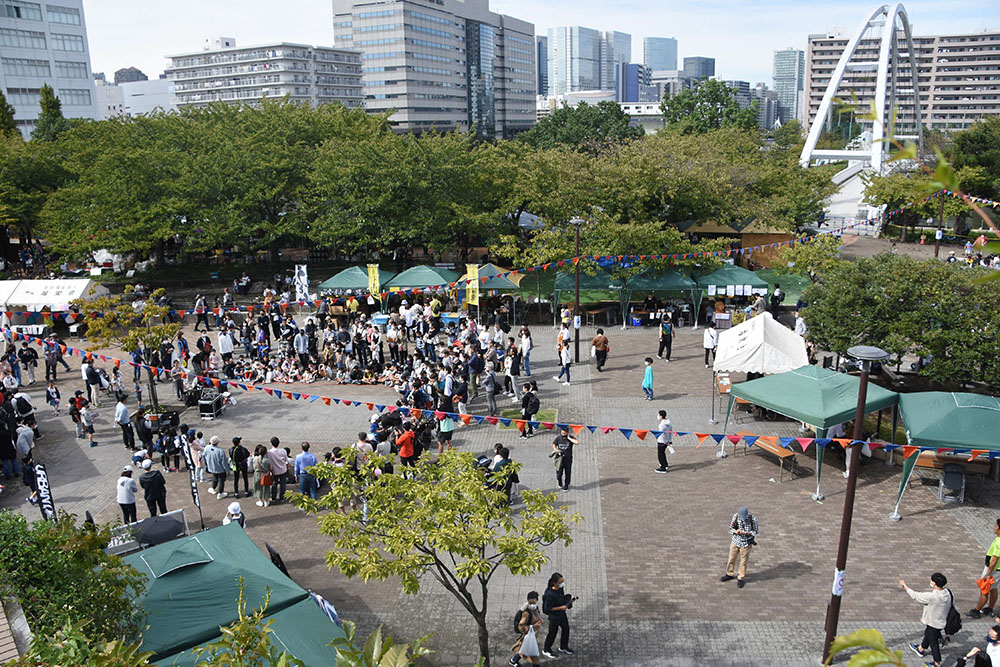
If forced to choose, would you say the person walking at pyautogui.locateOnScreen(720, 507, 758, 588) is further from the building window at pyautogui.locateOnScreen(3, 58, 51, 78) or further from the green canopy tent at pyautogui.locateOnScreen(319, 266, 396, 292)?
the building window at pyautogui.locateOnScreen(3, 58, 51, 78)

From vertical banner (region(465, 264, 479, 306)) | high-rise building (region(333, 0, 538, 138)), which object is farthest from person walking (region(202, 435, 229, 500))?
high-rise building (region(333, 0, 538, 138))

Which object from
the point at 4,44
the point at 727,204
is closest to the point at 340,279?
the point at 727,204

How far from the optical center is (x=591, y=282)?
2848cm

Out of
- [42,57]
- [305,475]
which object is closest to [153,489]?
[305,475]

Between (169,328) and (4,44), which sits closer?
(169,328)

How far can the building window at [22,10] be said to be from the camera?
7438 cm

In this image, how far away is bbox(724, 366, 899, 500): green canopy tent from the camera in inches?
584

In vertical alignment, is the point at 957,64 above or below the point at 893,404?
above

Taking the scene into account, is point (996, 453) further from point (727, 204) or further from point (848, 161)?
point (848, 161)

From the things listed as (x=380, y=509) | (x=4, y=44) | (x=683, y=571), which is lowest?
(x=683, y=571)

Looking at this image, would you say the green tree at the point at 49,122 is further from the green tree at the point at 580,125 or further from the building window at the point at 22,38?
the green tree at the point at 580,125

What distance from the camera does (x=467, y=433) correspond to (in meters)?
18.5

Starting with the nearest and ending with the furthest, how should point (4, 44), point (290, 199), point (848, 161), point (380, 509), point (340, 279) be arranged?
point (380, 509) < point (340, 279) < point (290, 199) < point (4, 44) < point (848, 161)

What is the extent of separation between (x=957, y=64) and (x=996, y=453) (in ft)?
500
